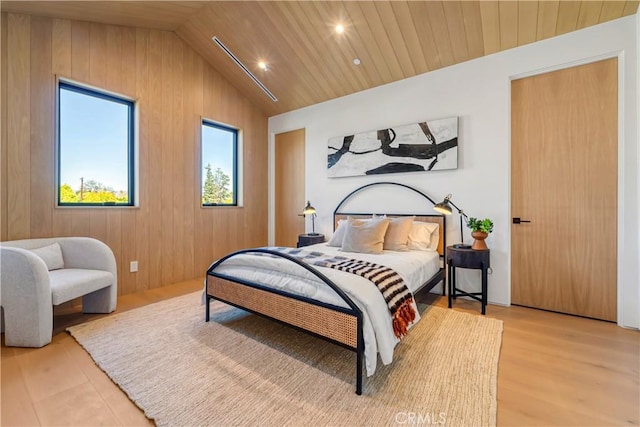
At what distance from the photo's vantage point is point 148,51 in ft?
11.7

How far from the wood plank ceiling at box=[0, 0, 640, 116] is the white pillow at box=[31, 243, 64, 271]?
2.25 meters

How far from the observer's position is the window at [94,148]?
9.87ft

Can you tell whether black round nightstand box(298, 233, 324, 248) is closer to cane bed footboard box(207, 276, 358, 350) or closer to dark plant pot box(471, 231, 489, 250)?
cane bed footboard box(207, 276, 358, 350)

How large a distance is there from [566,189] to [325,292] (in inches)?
109

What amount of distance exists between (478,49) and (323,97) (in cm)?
216

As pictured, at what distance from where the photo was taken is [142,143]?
11.5 feet

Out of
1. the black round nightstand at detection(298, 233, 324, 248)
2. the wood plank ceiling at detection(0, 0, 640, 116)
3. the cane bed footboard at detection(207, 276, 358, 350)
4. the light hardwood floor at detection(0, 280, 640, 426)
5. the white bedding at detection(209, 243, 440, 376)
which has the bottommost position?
the light hardwood floor at detection(0, 280, 640, 426)

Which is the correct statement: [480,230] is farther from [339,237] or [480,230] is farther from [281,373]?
[281,373]

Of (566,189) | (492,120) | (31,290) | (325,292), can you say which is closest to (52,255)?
(31,290)

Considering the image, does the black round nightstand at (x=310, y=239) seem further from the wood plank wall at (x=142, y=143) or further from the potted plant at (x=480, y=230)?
the potted plant at (x=480, y=230)

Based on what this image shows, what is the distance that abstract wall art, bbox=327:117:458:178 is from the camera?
334 centimetres

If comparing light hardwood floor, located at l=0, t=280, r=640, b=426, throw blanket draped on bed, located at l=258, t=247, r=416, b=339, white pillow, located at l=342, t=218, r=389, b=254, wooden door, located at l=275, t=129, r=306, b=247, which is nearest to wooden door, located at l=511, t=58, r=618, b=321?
light hardwood floor, located at l=0, t=280, r=640, b=426

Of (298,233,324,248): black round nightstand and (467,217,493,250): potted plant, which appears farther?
(298,233,324,248): black round nightstand

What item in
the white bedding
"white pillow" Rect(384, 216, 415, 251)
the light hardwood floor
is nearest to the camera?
the light hardwood floor
